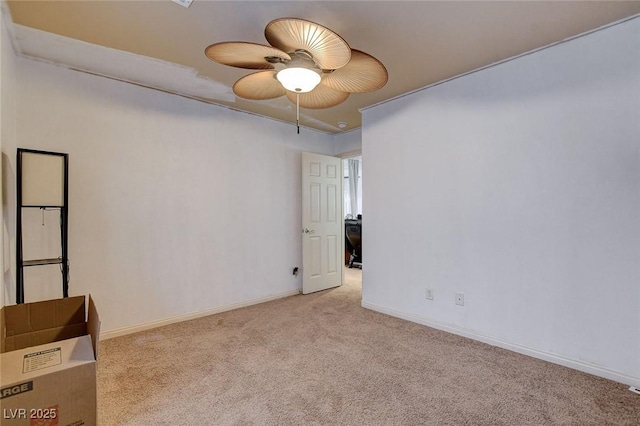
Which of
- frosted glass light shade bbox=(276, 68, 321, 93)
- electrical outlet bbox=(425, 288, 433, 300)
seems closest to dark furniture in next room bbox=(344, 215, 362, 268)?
electrical outlet bbox=(425, 288, 433, 300)

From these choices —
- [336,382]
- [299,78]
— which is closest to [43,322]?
[336,382]

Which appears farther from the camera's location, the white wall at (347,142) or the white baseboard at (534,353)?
the white wall at (347,142)

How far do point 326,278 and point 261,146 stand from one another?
210cm

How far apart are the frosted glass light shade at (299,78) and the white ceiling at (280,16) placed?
42 centimetres

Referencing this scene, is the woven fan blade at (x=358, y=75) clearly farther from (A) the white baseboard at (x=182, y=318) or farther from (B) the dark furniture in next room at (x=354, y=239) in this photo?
(B) the dark furniture in next room at (x=354, y=239)

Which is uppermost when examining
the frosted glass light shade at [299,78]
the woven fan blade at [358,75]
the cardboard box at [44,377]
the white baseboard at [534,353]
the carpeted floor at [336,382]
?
the woven fan blade at [358,75]

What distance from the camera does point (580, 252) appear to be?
2.18 meters

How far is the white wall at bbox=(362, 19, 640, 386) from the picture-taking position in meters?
2.04

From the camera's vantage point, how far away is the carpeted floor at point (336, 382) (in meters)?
1.71

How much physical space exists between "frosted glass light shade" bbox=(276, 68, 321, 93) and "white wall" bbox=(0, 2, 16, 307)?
1.71 m

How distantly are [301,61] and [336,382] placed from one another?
2.05m

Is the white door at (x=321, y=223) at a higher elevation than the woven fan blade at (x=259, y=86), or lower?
lower

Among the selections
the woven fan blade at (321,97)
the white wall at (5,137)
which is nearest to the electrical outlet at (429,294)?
the woven fan blade at (321,97)

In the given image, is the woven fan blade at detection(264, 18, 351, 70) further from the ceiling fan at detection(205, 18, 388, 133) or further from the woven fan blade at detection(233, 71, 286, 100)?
the woven fan blade at detection(233, 71, 286, 100)
